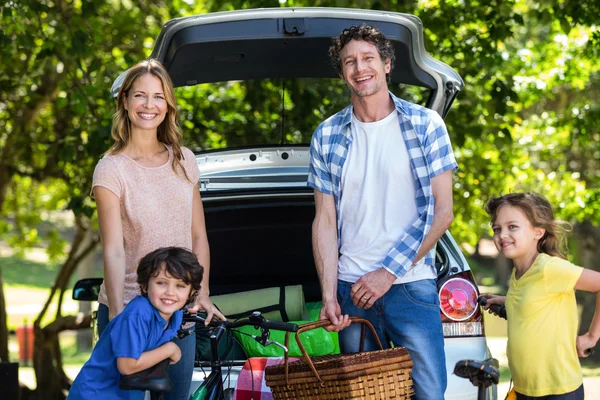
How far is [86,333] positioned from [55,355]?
11094 millimetres

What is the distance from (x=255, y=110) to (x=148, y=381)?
20.2 feet

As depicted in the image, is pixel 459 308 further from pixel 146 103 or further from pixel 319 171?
pixel 146 103

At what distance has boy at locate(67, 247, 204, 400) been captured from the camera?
10.6 feet

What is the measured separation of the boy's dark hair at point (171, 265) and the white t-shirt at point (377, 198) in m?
0.61

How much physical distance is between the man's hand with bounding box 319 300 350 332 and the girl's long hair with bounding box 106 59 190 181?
0.71 m

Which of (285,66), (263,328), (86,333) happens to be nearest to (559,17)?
(285,66)

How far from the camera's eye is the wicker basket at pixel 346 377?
321 cm

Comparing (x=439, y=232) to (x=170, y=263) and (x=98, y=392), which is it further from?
(x=98, y=392)

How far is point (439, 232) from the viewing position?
359cm

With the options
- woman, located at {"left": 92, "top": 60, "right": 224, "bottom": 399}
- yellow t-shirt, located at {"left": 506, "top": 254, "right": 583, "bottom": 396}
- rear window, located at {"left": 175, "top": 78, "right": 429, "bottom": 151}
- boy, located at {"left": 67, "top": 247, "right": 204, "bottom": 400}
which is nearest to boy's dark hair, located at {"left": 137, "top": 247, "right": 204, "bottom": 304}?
boy, located at {"left": 67, "top": 247, "right": 204, "bottom": 400}

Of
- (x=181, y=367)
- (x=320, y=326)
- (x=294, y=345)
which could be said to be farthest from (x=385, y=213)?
(x=294, y=345)

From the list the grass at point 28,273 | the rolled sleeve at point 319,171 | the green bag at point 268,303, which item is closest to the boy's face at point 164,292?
the rolled sleeve at point 319,171

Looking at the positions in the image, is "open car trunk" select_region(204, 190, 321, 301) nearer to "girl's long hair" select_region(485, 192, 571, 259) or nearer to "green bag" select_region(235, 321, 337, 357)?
"green bag" select_region(235, 321, 337, 357)

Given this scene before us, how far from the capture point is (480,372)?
10.5 feet
